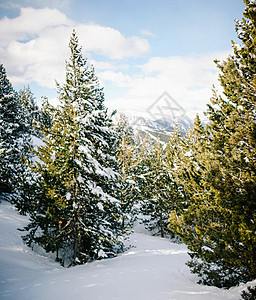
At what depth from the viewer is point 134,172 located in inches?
689

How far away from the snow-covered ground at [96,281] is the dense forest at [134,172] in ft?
2.01

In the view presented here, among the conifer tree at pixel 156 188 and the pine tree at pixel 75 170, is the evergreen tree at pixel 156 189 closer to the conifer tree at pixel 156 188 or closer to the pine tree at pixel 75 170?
the conifer tree at pixel 156 188

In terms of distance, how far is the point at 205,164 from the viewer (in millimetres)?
5512

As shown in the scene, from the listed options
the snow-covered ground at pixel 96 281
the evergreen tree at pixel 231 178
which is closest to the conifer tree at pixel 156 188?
the snow-covered ground at pixel 96 281

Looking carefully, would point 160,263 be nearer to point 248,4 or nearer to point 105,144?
point 105,144

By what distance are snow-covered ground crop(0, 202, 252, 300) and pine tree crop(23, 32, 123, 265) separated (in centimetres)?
103

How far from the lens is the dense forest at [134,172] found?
4895mm

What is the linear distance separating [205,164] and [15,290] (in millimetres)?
7107

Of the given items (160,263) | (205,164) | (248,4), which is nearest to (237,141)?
(205,164)

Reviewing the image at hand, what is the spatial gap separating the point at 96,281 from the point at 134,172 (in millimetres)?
11442

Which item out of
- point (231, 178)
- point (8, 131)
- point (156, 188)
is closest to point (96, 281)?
point (231, 178)

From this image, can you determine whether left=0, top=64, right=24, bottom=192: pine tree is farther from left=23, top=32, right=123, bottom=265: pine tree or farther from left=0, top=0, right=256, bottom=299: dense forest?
left=23, top=32, right=123, bottom=265: pine tree

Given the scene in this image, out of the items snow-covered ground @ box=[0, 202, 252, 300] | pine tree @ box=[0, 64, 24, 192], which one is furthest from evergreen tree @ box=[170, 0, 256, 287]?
pine tree @ box=[0, 64, 24, 192]

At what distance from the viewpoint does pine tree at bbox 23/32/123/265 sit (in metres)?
8.90
